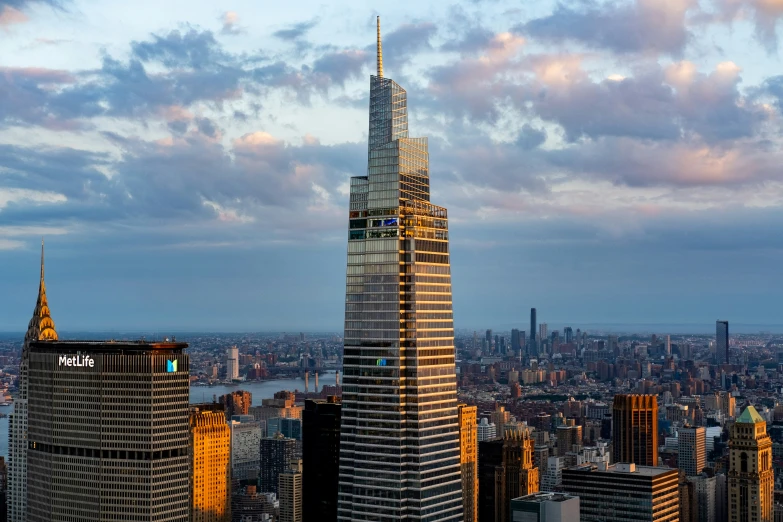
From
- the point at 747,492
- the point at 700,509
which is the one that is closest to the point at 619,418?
the point at 700,509

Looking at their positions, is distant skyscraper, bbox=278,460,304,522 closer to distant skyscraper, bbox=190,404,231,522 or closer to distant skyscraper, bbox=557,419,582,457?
distant skyscraper, bbox=190,404,231,522

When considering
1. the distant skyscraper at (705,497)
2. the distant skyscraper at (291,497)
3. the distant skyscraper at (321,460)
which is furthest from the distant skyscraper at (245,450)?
the distant skyscraper at (705,497)

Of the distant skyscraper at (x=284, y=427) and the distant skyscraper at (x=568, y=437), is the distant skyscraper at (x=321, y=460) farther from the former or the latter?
the distant skyscraper at (x=284, y=427)

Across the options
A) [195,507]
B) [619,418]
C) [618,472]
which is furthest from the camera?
[619,418]

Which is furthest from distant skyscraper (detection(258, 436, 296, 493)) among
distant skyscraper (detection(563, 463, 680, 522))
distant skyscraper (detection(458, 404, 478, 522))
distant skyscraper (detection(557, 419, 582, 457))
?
distant skyscraper (detection(563, 463, 680, 522))

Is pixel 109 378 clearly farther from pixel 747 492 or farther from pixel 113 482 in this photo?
pixel 747 492
